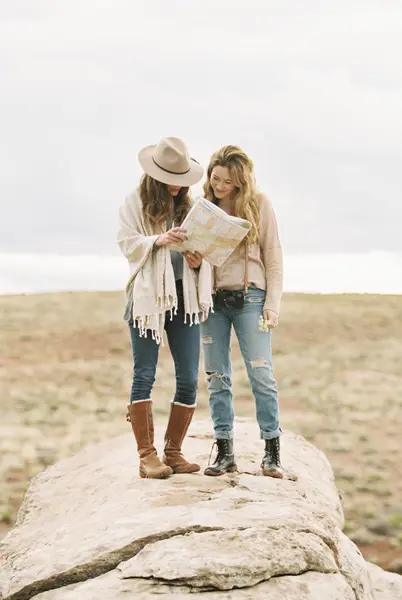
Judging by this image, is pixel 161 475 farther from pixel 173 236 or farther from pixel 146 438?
pixel 173 236

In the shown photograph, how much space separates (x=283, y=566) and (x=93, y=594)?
93 cm

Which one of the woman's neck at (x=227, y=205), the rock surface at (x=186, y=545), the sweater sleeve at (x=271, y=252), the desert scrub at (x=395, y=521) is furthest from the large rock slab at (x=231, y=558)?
the desert scrub at (x=395, y=521)

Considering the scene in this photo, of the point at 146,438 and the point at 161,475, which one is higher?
the point at 146,438

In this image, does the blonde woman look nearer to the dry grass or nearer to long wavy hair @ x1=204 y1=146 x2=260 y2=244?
long wavy hair @ x1=204 y1=146 x2=260 y2=244

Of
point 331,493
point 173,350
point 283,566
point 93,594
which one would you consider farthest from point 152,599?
point 331,493

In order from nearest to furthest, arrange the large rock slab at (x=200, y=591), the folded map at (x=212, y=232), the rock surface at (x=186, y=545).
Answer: the large rock slab at (x=200, y=591)
the rock surface at (x=186, y=545)
the folded map at (x=212, y=232)

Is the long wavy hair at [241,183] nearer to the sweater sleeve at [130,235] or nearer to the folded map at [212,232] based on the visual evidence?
the folded map at [212,232]

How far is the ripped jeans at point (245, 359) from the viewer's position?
17.6 feet

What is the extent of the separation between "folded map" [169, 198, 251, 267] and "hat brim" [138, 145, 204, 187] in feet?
1.05

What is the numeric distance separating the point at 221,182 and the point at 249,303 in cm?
80

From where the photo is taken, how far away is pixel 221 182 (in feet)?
17.1

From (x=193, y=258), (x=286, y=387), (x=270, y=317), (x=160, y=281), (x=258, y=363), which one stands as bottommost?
(x=286, y=387)

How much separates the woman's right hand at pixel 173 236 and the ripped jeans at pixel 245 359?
0.68 meters

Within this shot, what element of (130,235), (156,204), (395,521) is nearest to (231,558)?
(130,235)
